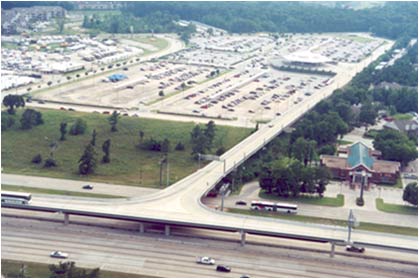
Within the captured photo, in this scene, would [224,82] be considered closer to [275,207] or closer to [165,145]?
[165,145]

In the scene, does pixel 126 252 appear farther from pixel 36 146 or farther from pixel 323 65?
pixel 323 65

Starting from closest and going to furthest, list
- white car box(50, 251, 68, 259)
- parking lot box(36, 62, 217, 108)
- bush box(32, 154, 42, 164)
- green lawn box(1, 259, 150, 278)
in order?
green lawn box(1, 259, 150, 278)
white car box(50, 251, 68, 259)
bush box(32, 154, 42, 164)
parking lot box(36, 62, 217, 108)

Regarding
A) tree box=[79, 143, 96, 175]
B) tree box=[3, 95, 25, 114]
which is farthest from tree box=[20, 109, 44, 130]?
tree box=[79, 143, 96, 175]

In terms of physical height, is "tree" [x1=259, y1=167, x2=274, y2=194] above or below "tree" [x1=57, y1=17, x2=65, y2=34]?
below

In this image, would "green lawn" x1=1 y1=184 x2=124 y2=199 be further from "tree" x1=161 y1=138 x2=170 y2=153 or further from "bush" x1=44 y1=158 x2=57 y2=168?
"tree" x1=161 y1=138 x2=170 y2=153

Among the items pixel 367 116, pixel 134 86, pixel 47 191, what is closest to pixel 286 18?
pixel 134 86

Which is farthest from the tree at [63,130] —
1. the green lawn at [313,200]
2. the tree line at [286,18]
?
the tree line at [286,18]
